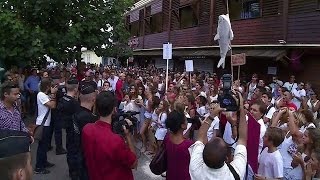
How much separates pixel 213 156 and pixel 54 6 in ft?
35.0

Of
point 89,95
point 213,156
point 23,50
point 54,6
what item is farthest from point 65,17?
point 213,156

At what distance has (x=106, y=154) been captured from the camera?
406cm

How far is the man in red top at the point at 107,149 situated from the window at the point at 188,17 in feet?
68.8

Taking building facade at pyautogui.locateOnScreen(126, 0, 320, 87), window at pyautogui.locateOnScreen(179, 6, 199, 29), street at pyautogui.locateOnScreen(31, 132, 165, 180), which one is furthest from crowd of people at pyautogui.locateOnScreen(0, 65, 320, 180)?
window at pyautogui.locateOnScreen(179, 6, 199, 29)

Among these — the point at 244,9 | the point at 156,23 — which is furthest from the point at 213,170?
the point at 156,23

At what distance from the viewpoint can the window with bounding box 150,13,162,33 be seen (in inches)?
1267

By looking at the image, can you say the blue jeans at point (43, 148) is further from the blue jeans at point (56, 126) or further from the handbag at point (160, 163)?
the handbag at point (160, 163)

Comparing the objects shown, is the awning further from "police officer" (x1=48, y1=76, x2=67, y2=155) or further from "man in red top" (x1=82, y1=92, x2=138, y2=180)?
"man in red top" (x1=82, y1=92, x2=138, y2=180)

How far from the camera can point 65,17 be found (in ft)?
43.2

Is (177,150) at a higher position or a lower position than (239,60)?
lower

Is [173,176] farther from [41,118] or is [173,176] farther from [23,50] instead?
[23,50]

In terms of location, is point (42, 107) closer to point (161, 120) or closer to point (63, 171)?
point (63, 171)

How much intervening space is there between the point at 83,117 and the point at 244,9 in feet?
52.7

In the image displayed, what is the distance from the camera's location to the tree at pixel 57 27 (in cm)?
1228
